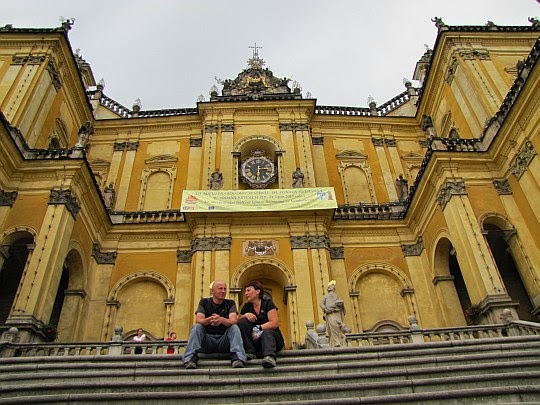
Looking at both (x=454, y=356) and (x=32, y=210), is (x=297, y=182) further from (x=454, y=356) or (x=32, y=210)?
(x=454, y=356)

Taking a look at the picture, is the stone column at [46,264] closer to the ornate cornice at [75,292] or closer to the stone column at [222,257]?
the ornate cornice at [75,292]

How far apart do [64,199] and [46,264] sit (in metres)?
2.67

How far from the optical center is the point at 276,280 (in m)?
19.0

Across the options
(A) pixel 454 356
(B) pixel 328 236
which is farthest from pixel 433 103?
(A) pixel 454 356

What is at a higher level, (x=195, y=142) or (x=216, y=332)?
(x=195, y=142)

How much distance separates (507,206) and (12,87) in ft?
67.3

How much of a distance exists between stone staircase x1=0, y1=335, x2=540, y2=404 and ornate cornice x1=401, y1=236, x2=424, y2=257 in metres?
11.2

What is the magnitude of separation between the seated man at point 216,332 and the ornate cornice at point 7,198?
1208 centimetres

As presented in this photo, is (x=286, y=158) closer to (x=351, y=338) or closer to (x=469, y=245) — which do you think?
(x=469, y=245)

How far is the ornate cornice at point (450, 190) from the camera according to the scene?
1642 centimetres

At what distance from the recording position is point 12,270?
714 inches

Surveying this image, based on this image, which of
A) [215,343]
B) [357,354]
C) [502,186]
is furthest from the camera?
[502,186]

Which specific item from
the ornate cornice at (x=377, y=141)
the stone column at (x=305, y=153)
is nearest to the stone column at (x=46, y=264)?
the stone column at (x=305, y=153)

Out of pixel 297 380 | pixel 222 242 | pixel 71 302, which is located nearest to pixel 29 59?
pixel 71 302
